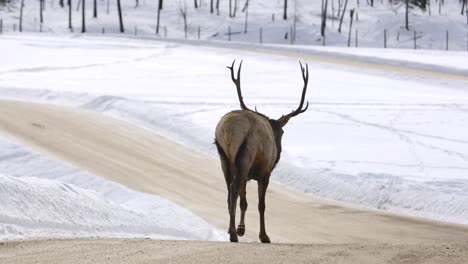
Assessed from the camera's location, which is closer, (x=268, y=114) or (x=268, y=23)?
(x=268, y=114)

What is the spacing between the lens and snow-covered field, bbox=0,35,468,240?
401 inches

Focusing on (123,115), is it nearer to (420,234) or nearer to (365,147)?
(365,147)

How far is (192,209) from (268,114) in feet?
34.8

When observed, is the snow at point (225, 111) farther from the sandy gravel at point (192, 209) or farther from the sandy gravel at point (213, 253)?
the sandy gravel at point (213, 253)

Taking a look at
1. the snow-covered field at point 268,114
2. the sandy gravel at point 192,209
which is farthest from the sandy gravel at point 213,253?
the snow-covered field at point 268,114

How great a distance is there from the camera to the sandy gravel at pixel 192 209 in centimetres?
700

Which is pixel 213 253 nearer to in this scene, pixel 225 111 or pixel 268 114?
pixel 268 114

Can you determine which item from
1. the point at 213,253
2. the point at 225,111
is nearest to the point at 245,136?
the point at 213,253

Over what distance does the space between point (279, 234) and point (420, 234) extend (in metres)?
2.08

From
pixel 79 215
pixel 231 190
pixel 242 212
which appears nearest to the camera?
pixel 231 190

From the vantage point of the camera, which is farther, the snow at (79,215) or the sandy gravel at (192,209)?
the snow at (79,215)

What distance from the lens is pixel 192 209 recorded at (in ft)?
47.1

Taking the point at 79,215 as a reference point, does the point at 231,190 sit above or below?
above

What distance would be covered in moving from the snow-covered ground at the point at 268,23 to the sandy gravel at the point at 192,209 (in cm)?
5992
